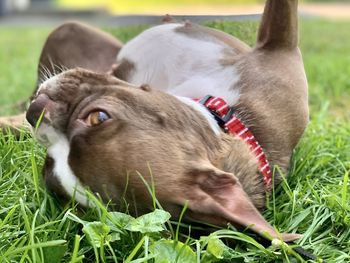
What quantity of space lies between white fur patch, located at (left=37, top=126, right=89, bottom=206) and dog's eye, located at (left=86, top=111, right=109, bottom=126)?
4.7 inches

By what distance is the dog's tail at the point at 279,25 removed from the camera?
2961 millimetres

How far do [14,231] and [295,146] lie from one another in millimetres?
1330

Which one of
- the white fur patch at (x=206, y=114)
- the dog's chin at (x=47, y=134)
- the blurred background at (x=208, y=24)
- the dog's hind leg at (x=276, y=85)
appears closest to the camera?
the dog's chin at (x=47, y=134)

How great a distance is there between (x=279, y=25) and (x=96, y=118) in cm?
113

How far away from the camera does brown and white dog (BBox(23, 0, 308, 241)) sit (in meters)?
2.12

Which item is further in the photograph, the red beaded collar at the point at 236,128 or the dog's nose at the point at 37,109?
the red beaded collar at the point at 236,128

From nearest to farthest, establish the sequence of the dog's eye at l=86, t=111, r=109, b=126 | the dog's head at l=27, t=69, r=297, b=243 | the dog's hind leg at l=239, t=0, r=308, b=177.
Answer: the dog's head at l=27, t=69, r=297, b=243 → the dog's eye at l=86, t=111, r=109, b=126 → the dog's hind leg at l=239, t=0, r=308, b=177

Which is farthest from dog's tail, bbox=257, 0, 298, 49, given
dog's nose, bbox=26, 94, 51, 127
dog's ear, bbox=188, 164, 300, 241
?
dog's nose, bbox=26, 94, 51, 127

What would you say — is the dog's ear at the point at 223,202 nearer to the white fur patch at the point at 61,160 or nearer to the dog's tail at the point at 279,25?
the white fur patch at the point at 61,160

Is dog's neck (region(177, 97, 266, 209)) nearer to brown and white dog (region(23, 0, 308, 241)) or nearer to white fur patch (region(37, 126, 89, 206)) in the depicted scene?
brown and white dog (region(23, 0, 308, 241))

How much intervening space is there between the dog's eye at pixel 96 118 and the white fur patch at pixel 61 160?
0.39 feet

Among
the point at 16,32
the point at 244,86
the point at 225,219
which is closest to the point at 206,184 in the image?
the point at 225,219

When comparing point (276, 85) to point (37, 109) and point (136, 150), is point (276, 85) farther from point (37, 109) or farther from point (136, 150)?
point (37, 109)

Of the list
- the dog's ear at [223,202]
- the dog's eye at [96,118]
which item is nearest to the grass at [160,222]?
the dog's ear at [223,202]
